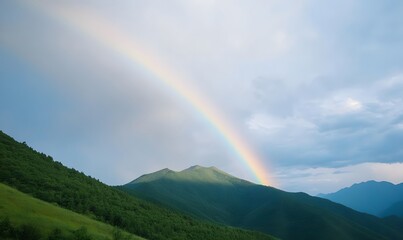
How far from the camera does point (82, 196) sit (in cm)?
11888

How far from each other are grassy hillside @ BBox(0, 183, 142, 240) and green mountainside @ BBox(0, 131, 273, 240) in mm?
18704

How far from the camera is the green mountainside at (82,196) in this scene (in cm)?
10506

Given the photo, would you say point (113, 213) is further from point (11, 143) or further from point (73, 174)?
point (11, 143)

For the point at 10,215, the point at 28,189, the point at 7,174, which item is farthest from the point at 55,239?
the point at 7,174

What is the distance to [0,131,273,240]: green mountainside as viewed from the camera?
10506 centimetres

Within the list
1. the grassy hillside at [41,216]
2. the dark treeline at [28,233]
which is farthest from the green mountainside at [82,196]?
the dark treeline at [28,233]

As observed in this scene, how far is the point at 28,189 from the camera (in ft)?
326

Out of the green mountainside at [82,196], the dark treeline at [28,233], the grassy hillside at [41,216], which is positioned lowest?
the dark treeline at [28,233]

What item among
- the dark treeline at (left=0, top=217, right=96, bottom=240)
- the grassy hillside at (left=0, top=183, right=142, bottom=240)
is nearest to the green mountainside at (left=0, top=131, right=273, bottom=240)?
the grassy hillside at (left=0, top=183, right=142, bottom=240)

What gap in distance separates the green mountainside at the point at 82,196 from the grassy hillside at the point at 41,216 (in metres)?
18.7

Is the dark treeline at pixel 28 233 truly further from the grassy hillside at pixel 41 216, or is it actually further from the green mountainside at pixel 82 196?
the green mountainside at pixel 82 196

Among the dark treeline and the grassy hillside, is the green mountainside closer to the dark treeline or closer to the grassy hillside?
the grassy hillside

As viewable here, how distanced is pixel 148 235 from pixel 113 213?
13.0 metres

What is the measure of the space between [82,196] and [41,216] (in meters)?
48.8
